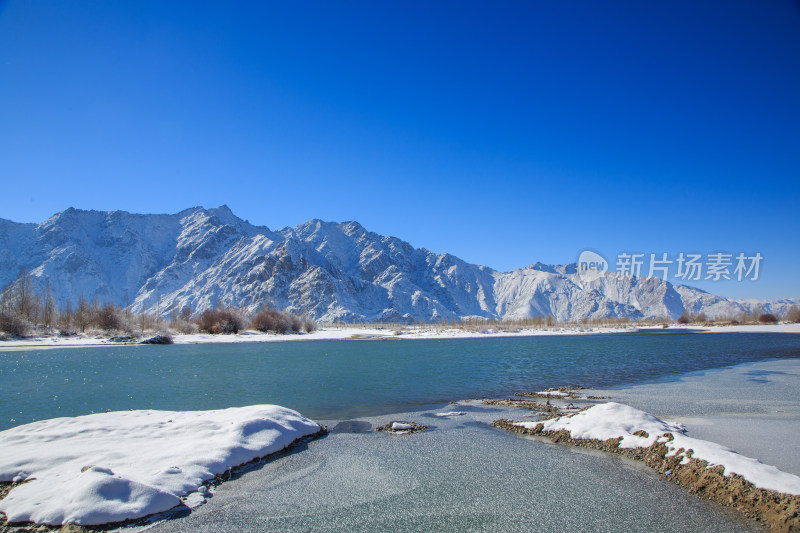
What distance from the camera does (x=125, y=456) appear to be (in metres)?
10.0

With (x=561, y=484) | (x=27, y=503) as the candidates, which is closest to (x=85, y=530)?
(x=27, y=503)

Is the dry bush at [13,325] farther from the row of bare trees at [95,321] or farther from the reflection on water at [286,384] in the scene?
the reflection on water at [286,384]

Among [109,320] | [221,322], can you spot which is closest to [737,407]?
[109,320]

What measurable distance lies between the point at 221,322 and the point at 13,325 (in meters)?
41.0

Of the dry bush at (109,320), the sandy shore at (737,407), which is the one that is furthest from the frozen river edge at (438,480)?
the dry bush at (109,320)

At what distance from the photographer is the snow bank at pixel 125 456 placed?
7418 mm

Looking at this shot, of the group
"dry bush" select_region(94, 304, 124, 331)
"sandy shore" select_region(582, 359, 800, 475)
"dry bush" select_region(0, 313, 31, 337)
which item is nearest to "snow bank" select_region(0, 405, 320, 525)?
"sandy shore" select_region(582, 359, 800, 475)

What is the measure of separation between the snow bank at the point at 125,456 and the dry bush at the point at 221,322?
9702 cm

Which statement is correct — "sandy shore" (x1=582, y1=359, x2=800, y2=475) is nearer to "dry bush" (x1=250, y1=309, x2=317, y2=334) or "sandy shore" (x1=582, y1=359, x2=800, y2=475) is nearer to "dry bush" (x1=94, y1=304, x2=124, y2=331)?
Result: "dry bush" (x1=94, y1=304, x2=124, y2=331)

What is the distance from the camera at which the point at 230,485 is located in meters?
9.20

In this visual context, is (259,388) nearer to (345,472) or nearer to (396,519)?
(345,472)

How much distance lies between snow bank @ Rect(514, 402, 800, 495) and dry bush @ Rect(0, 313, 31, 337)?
8875cm

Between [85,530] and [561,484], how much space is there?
9.00 meters

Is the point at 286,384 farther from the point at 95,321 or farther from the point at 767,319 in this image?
the point at 767,319
